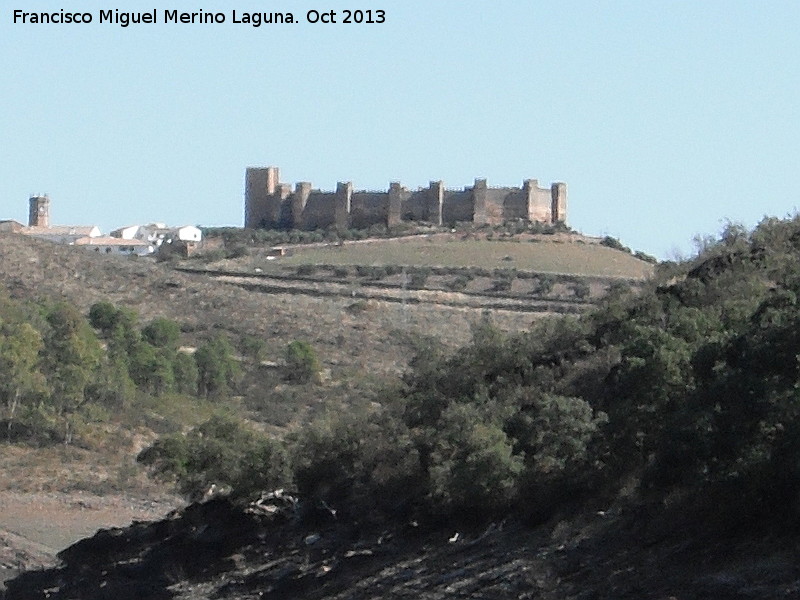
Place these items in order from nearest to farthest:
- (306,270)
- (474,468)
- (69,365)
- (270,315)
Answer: (474,468) < (69,365) < (270,315) < (306,270)

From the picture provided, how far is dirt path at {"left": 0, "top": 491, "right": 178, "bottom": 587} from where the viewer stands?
38.7m

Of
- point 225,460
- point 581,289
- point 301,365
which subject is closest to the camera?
point 225,460

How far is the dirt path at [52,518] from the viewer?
38.7 m

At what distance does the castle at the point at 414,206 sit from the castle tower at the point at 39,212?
1908 cm

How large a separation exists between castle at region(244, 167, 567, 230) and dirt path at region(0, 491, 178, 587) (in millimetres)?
57436

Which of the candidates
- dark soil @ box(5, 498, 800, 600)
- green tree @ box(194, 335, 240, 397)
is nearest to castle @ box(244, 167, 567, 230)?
green tree @ box(194, 335, 240, 397)

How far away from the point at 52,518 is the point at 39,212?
3143 inches

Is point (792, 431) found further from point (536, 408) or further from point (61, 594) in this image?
point (61, 594)

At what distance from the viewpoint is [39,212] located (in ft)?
398

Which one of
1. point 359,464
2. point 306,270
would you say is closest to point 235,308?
point 306,270

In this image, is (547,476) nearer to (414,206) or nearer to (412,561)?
(412,561)

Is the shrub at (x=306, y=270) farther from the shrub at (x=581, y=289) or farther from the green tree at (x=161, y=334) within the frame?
the green tree at (x=161, y=334)

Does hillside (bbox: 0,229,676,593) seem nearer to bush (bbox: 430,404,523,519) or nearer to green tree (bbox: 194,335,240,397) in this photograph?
green tree (bbox: 194,335,240,397)

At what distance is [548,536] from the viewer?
75.3ft
